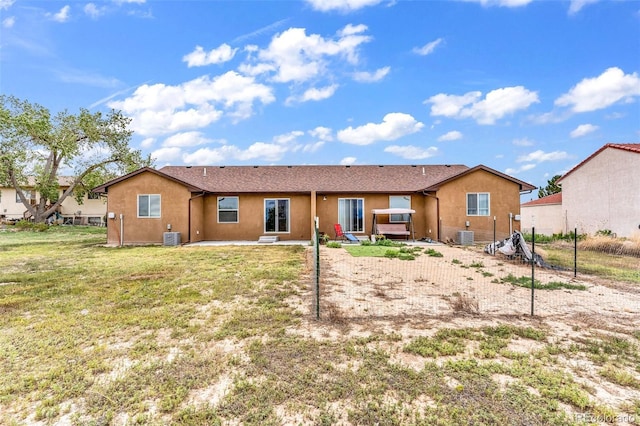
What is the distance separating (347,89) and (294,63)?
5356 mm

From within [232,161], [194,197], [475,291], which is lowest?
[475,291]

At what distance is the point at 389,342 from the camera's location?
3482 mm

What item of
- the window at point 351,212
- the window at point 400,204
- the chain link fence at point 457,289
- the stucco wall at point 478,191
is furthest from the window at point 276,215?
the stucco wall at point 478,191

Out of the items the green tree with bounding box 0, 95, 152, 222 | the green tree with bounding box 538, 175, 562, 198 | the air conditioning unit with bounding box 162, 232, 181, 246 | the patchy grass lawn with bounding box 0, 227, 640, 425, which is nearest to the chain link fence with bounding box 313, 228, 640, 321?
the patchy grass lawn with bounding box 0, 227, 640, 425

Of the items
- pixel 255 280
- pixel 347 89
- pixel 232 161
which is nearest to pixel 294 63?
pixel 347 89

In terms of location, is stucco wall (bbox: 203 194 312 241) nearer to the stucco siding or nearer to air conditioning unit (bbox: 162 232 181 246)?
air conditioning unit (bbox: 162 232 181 246)

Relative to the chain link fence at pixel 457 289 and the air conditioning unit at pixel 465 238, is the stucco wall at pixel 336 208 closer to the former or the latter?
the air conditioning unit at pixel 465 238

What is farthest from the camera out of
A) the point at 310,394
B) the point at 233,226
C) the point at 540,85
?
the point at 540,85

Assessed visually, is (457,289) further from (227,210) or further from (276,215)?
(227,210)

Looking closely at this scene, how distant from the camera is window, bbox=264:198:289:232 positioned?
15016 millimetres

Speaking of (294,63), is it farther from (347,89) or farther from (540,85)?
(540,85)

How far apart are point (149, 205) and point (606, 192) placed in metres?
21.1

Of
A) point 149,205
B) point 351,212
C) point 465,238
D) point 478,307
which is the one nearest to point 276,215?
point 351,212

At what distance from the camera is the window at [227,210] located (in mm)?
15000
